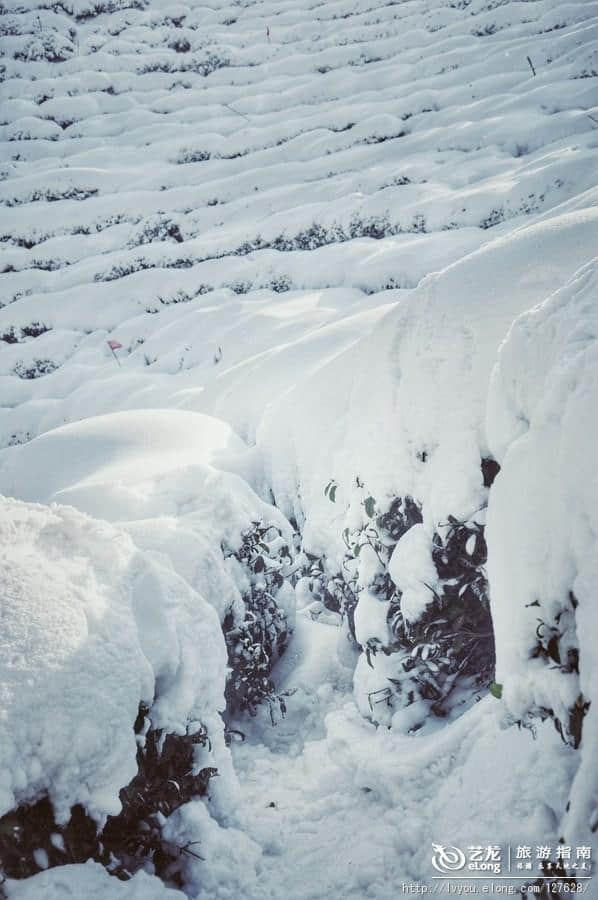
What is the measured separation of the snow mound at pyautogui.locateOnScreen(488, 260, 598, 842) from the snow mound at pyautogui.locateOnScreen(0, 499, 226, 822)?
1025 mm

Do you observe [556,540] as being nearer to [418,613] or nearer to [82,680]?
[418,613]

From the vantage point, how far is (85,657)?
150 cm

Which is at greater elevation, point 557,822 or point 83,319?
point 83,319

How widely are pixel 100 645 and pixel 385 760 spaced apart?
1.21m

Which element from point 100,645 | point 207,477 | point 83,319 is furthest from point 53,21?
point 100,645

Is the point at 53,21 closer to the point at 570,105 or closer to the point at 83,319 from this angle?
the point at 83,319

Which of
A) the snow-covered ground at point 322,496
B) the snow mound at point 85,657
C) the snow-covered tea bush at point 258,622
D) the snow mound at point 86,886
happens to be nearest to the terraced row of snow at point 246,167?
the snow-covered ground at point 322,496

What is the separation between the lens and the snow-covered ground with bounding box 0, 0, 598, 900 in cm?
138

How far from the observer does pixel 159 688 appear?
1772 mm

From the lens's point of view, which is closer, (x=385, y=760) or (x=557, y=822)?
(x=557, y=822)

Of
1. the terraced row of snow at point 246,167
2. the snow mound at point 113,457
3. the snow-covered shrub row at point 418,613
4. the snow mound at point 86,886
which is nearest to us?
the snow mound at point 86,886

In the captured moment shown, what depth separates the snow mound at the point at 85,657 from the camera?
4.50 feet

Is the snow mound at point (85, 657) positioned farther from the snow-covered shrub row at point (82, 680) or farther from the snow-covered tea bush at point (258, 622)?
the snow-covered tea bush at point (258, 622)

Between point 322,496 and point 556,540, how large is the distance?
1.78 metres
